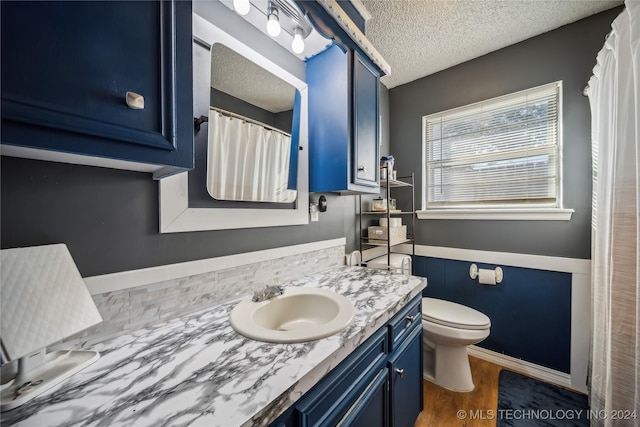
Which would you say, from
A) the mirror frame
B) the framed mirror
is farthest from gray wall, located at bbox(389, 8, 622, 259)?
the framed mirror

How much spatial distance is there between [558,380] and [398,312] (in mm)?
1594

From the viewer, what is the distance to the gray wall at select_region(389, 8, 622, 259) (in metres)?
1.54

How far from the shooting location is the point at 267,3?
1042mm

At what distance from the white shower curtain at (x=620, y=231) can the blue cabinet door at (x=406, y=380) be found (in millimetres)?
837

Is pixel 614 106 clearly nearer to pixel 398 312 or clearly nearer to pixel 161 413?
pixel 398 312

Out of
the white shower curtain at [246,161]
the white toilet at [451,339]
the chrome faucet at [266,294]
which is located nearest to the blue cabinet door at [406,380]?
the white toilet at [451,339]

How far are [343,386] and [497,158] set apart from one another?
6.74ft

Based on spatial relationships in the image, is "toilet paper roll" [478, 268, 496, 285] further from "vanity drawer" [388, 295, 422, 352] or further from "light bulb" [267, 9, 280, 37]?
"light bulb" [267, 9, 280, 37]

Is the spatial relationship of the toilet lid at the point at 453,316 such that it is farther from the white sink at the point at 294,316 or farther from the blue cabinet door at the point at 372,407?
the white sink at the point at 294,316

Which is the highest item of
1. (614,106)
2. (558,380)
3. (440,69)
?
(440,69)

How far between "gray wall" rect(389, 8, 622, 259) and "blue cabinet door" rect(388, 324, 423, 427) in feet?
3.75

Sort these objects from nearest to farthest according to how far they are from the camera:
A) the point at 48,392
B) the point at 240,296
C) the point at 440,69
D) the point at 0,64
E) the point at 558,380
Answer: the point at 0,64 → the point at 48,392 → the point at 240,296 → the point at 558,380 → the point at 440,69

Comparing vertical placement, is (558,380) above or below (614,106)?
below

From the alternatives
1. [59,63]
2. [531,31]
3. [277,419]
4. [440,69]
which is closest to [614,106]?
[531,31]
